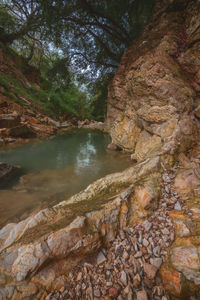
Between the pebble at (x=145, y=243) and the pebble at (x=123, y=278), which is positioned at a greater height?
the pebble at (x=145, y=243)

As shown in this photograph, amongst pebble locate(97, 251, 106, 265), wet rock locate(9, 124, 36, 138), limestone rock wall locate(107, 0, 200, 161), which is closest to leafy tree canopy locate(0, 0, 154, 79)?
Answer: limestone rock wall locate(107, 0, 200, 161)

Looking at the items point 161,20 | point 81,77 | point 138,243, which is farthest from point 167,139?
point 81,77

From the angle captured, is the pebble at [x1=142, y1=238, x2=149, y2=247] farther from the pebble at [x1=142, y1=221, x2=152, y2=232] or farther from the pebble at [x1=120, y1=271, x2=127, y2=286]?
the pebble at [x1=120, y1=271, x2=127, y2=286]

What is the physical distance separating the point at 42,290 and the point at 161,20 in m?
7.73

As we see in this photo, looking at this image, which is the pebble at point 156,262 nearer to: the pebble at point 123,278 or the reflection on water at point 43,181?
the pebble at point 123,278

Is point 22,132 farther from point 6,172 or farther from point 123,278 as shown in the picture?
point 123,278

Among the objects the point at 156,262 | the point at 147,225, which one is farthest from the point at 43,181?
the point at 156,262

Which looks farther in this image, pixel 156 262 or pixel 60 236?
pixel 60 236

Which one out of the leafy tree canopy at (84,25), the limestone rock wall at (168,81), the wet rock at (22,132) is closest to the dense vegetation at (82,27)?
the leafy tree canopy at (84,25)

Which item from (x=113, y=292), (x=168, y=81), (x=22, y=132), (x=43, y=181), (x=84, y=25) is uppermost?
(x=84, y=25)

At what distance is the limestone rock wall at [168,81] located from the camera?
10.8 ft

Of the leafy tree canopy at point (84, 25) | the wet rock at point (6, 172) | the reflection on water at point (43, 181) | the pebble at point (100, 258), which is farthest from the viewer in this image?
the leafy tree canopy at point (84, 25)

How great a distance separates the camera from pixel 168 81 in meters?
3.81

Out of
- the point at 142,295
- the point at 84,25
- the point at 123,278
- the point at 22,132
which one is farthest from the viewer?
the point at 22,132
